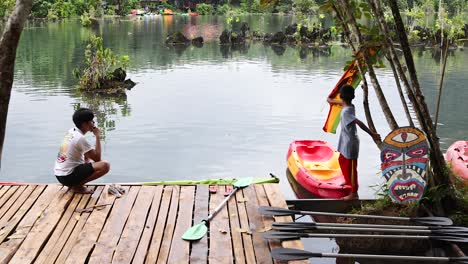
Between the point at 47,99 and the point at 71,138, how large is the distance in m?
8.87

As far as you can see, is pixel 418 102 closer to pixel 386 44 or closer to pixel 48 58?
pixel 386 44

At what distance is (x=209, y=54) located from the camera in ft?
75.8

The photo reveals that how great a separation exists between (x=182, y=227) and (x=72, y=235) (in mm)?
863

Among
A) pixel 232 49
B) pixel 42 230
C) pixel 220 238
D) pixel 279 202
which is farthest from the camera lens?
pixel 232 49

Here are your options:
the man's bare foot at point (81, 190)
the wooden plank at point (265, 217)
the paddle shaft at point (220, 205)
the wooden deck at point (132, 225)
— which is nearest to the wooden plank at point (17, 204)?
the wooden deck at point (132, 225)

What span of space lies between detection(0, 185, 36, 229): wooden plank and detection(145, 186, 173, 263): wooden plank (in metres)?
1.27

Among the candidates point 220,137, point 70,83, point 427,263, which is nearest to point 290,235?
point 427,263

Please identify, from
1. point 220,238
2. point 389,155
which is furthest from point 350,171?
point 220,238

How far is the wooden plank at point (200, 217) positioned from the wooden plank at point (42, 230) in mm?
1143

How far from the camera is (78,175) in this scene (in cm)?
512

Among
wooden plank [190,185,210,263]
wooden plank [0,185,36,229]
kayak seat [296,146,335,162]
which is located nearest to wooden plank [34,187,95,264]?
wooden plank [0,185,36,229]

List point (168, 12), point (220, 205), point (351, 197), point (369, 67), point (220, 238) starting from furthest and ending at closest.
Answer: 1. point (168, 12)
2. point (351, 197)
3. point (369, 67)
4. point (220, 205)
5. point (220, 238)

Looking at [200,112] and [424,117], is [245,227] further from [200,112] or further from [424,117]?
[200,112]

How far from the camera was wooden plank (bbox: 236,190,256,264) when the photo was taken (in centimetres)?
388
